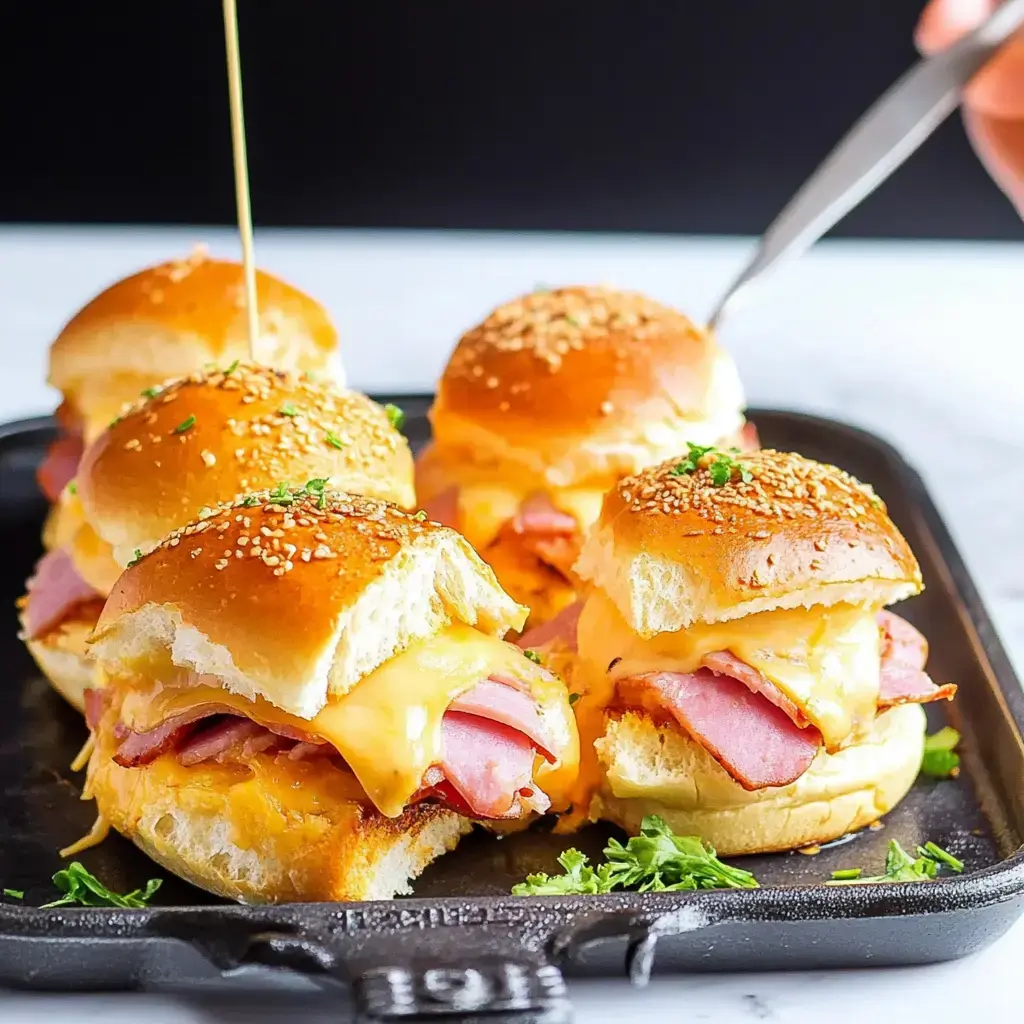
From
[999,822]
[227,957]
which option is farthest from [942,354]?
[227,957]

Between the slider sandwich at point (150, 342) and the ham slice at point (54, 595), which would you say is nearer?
the ham slice at point (54, 595)

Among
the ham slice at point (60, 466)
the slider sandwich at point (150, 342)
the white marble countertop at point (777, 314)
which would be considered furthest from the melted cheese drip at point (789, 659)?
the ham slice at point (60, 466)

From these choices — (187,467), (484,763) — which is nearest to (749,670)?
(484,763)

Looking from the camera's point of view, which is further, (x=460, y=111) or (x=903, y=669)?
(x=460, y=111)

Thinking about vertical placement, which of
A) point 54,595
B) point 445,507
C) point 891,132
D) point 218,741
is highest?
point 891,132

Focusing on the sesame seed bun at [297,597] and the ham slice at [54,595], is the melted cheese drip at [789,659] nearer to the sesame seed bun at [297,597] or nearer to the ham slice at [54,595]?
the sesame seed bun at [297,597]

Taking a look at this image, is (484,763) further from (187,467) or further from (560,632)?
(187,467)

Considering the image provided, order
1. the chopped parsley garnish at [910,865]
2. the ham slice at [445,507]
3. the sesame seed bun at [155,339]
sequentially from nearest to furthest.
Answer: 1. the chopped parsley garnish at [910,865]
2. the ham slice at [445,507]
3. the sesame seed bun at [155,339]

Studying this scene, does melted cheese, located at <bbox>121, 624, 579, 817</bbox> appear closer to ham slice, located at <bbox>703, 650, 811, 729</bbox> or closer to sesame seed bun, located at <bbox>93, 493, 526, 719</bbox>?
sesame seed bun, located at <bbox>93, 493, 526, 719</bbox>
